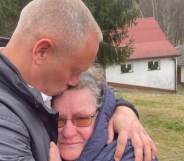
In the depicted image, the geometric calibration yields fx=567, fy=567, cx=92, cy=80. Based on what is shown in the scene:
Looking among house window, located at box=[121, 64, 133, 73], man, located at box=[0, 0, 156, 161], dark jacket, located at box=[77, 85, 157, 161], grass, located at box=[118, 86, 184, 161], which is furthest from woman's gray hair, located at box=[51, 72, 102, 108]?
house window, located at box=[121, 64, 133, 73]

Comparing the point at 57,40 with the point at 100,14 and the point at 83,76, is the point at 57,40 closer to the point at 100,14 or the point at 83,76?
the point at 83,76

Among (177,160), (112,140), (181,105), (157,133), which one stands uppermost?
(112,140)

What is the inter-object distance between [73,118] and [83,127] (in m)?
0.06

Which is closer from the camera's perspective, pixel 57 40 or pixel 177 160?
pixel 57 40

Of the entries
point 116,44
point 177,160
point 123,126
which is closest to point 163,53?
point 116,44

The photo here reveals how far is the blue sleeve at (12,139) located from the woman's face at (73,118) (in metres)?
0.64

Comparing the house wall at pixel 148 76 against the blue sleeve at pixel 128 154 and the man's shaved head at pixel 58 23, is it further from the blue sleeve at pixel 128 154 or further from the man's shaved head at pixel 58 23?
the man's shaved head at pixel 58 23

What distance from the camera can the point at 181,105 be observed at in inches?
802

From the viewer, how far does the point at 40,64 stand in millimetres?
2064

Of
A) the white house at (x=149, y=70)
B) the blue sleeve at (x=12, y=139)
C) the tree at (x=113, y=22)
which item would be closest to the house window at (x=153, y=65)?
the white house at (x=149, y=70)

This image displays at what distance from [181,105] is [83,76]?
17992mm

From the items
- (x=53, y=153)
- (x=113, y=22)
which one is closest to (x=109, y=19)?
(x=113, y=22)

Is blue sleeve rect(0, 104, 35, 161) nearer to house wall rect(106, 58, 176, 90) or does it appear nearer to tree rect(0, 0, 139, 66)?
tree rect(0, 0, 139, 66)

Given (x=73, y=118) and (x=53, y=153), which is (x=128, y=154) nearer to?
(x=73, y=118)
